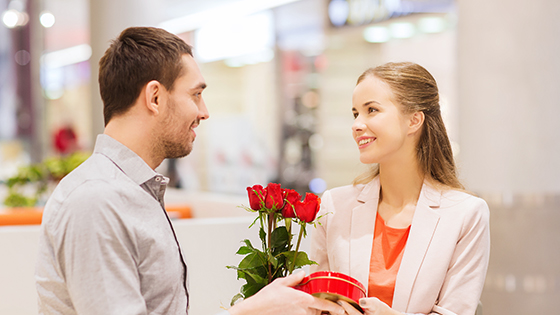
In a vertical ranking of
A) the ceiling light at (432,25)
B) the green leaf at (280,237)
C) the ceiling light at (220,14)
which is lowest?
the green leaf at (280,237)

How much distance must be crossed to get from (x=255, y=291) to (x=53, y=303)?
490 mm

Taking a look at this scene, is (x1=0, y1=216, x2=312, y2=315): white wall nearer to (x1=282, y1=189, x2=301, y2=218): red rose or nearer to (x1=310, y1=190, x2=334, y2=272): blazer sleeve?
(x1=310, y1=190, x2=334, y2=272): blazer sleeve

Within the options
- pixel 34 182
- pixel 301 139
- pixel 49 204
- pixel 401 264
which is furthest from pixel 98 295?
pixel 301 139

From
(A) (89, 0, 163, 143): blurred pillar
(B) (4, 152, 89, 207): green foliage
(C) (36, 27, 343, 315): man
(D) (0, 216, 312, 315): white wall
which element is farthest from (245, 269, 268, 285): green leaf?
(A) (89, 0, 163, 143): blurred pillar

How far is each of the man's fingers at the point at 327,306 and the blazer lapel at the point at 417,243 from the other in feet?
1.27

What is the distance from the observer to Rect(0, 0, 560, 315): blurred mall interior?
123 inches

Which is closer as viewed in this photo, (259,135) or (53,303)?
(53,303)

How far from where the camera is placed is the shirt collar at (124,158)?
1.36 meters

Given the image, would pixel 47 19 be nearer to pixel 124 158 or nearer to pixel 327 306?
pixel 124 158

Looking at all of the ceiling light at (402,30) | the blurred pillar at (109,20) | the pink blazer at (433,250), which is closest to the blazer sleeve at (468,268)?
the pink blazer at (433,250)

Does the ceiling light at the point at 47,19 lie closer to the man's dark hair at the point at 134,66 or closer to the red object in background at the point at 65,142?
the red object in background at the point at 65,142

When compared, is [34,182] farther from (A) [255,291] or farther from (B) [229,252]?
(A) [255,291]

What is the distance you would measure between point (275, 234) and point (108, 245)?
44cm

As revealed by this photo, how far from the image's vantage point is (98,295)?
1.18 meters
